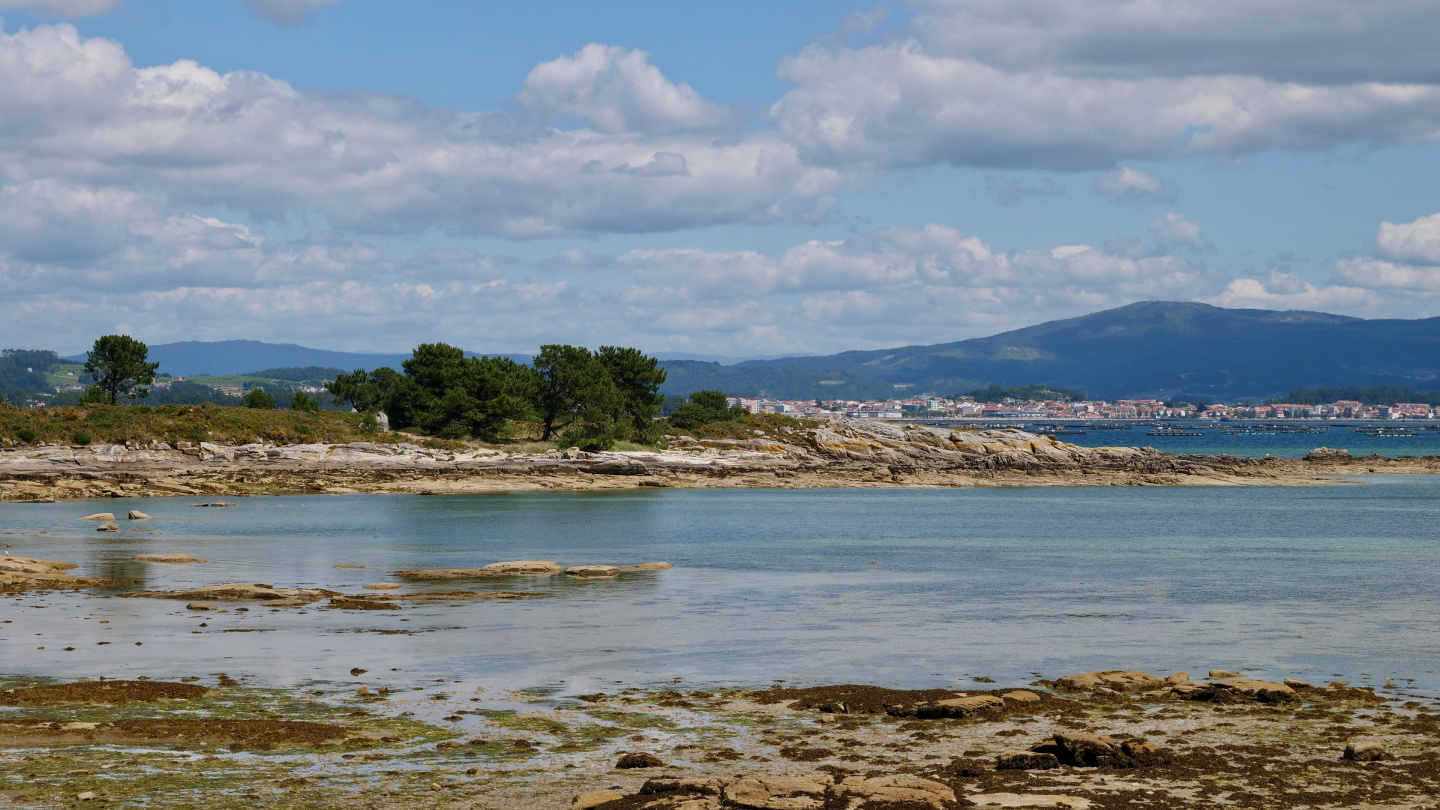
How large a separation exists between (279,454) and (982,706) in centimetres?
7796

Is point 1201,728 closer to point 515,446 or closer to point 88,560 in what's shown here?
point 88,560

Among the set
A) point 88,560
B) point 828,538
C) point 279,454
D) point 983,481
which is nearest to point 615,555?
point 828,538

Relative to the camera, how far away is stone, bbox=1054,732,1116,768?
14.3 meters

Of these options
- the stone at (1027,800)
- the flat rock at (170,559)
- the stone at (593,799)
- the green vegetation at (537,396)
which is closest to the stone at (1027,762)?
the stone at (1027,800)

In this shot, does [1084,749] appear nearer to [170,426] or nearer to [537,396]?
[170,426]

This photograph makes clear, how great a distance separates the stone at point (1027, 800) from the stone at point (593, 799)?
3.84 meters

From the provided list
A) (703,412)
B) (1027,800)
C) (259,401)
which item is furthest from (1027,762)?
(259,401)

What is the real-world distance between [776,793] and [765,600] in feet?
65.5

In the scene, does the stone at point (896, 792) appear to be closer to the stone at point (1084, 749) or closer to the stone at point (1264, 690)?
the stone at point (1084, 749)

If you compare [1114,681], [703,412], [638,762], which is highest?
[703,412]

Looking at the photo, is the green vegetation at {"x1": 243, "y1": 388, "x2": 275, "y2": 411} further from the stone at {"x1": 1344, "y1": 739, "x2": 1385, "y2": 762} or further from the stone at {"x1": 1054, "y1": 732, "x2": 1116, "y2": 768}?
the stone at {"x1": 1344, "y1": 739, "x2": 1385, "y2": 762}

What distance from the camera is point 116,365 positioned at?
105938mm

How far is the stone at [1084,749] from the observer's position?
46.9 ft

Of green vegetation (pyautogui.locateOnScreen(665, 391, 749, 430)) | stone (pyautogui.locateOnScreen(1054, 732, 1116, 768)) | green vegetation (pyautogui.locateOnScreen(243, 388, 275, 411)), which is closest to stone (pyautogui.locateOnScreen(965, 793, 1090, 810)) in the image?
stone (pyautogui.locateOnScreen(1054, 732, 1116, 768))
